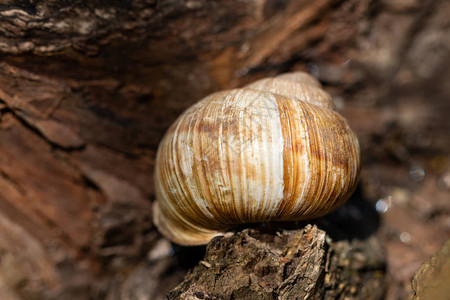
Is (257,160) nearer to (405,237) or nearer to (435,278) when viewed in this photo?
(435,278)

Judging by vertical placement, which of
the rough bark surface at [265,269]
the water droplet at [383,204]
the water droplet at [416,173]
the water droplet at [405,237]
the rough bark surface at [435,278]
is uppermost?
the rough bark surface at [265,269]

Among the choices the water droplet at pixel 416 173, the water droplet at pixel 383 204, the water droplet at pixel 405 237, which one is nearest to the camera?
the water droplet at pixel 405 237

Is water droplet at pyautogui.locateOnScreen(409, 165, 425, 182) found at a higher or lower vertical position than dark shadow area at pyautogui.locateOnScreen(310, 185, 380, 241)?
lower

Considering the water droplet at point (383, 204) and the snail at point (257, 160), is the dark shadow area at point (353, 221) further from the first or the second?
the snail at point (257, 160)

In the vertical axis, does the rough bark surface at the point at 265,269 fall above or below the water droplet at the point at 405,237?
above

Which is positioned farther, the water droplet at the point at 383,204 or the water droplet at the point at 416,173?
the water droplet at the point at 416,173

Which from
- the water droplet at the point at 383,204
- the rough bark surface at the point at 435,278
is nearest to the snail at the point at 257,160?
the rough bark surface at the point at 435,278

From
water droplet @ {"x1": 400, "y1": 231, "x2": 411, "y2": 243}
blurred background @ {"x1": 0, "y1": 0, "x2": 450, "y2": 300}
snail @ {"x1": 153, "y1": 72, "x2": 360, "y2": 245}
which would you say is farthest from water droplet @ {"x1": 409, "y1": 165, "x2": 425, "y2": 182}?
snail @ {"x1": 153, "y1": 72, "x2": 360, "y2": 245}

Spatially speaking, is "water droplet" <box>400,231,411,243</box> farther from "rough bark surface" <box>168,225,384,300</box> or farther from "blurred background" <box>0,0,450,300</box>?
"rough bark surface" <box>168,225,384,300</box>
